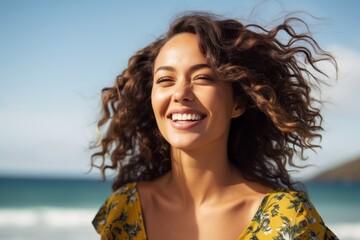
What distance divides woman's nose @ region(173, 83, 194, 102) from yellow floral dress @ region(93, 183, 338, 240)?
2.35 feet

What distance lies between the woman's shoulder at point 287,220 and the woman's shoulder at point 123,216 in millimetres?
661


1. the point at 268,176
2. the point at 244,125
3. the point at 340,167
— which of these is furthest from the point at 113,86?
the point at 340,167

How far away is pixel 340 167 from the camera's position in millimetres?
72250

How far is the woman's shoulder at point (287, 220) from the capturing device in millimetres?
2987

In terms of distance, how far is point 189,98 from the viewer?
3070 mm

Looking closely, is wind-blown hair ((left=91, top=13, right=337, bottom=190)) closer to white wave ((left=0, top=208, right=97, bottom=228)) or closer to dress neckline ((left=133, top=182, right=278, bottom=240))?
dress neckline ((left=133, top=182, right=278, bottom=240))

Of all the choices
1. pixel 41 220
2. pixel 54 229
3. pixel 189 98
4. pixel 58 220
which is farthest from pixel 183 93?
pixel 41 220

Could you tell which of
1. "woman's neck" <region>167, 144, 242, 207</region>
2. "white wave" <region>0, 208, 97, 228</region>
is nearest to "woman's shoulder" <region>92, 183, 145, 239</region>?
"woman's neck" <region>167, 144, 242, 207</region>

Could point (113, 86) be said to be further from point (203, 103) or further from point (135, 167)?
point (203, 103)

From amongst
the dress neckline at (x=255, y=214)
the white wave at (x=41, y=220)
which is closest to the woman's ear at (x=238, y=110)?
the dress neckline at (x=255, y=214)

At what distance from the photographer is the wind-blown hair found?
10.6 ft

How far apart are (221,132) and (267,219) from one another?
21.0 inches

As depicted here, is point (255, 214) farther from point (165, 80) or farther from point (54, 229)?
point (54, 229)

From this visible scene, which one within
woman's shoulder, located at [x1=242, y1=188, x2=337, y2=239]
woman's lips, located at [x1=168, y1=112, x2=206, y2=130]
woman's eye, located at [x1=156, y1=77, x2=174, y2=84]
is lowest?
woman's shoulder, located at [x1=242, y1=188, x2=337, y2=239]
